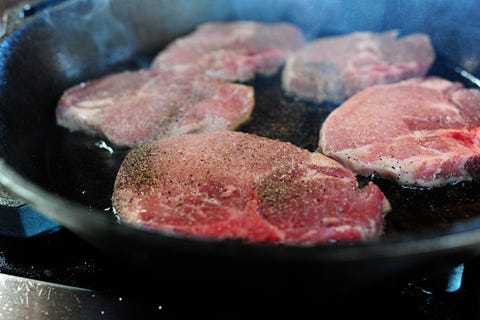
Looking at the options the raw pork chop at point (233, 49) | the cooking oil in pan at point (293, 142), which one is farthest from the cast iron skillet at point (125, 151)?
the raw pork chop at point (233, 49)

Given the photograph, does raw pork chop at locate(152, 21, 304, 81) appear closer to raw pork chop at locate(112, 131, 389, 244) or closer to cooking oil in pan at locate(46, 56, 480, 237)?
cooking oil in pan at locate(46, 56, 480, 237)

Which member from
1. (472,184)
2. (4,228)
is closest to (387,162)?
(472,184)

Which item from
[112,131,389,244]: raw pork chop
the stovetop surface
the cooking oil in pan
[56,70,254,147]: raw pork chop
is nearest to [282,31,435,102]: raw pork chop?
the cooking oil in pan

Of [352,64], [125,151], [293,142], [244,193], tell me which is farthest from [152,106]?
[352,64]

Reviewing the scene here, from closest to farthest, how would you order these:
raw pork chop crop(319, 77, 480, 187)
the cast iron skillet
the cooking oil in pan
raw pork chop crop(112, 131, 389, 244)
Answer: the cast iron skillet < raw pork chop crop(112, 131, 389, 244) < the cooking oil in pan < raw pork chop crop(319, 77, 480, 187)

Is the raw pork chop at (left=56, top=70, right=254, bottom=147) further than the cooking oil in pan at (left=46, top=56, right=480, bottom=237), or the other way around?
the raw pork chop at (left=56, top=70, right=254, bottom=147)

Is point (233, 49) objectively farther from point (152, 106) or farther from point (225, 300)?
point (225, 300)
